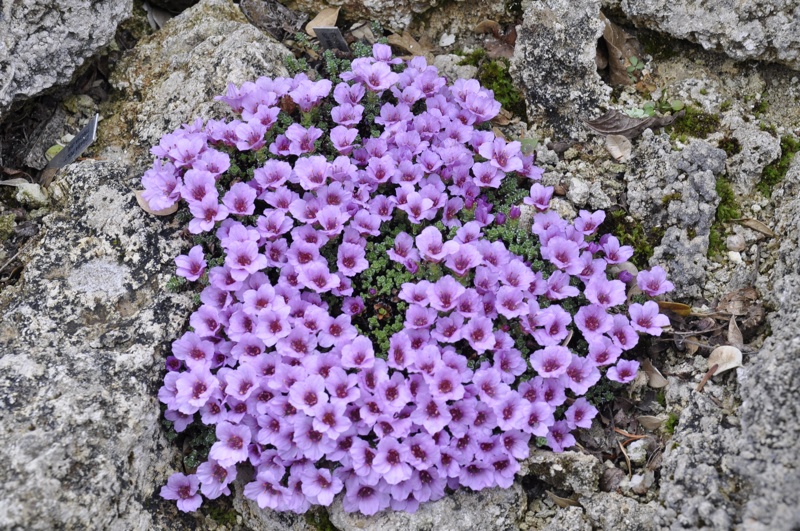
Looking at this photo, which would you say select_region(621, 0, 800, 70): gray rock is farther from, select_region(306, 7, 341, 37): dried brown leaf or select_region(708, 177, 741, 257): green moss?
select_region(306, 7, 341, 37): dried brown leaf

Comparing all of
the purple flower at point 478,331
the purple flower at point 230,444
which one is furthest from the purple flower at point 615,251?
the purple flower at point 230,444

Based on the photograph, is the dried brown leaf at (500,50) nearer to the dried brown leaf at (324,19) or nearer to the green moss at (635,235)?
the dried brown leaf at (324,19)

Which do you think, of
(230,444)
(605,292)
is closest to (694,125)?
(605,292)

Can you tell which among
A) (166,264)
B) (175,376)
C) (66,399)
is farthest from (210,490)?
(166,264)

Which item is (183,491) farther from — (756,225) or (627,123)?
(756,225)

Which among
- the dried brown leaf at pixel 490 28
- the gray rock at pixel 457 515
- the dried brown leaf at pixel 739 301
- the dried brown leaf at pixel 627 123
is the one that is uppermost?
the dried brown leaf at pixel 490 28

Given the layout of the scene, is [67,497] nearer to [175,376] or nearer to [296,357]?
[175,376]

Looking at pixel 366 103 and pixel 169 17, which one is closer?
pixel 366 103
